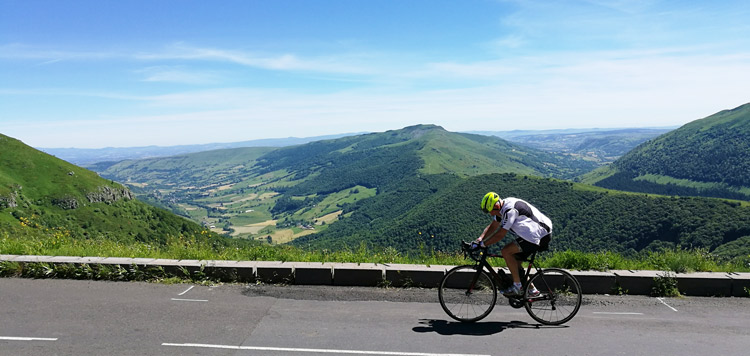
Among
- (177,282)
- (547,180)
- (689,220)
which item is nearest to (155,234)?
(177,282)

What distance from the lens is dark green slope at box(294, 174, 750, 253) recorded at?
4218 inches

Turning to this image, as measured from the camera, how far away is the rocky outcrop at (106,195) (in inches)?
4855

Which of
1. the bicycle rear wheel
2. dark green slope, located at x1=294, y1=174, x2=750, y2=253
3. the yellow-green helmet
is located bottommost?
dark green slope, located at x1=294, y1=174, x2=750, y2=253

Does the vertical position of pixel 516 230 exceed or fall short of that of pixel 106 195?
it exceeds it

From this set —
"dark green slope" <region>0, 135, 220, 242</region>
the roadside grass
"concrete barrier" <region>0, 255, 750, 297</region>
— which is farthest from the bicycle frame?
"dark green slope" <region>0, 135, 220, 242</region>

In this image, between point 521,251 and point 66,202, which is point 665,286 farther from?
point 66,202

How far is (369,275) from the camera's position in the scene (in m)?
8.84

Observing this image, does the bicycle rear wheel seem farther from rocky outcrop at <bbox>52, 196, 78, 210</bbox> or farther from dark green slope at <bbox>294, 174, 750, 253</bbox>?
rocky outcrop at <bbox>52, 196, 78, 210</bbox>

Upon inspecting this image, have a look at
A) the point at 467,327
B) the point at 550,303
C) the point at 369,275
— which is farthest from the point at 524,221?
the point at 369,275

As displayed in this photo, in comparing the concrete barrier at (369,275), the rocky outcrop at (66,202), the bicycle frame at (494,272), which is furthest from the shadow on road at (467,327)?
the rocky outcrop at (66,202)

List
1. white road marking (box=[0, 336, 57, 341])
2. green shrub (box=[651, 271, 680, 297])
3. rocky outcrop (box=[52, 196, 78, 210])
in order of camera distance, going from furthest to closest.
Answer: rocky outcrop (box=[52, 196, 78, 210]), green shrub (box=[651, 271, 680, 297]), white road marking (box=[0, 336, 57, 341])

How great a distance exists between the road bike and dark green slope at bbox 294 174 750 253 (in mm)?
76144

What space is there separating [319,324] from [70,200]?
5376 inches

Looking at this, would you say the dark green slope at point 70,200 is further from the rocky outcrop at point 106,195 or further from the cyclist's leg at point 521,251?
the cyclist's leg at point 521,251
